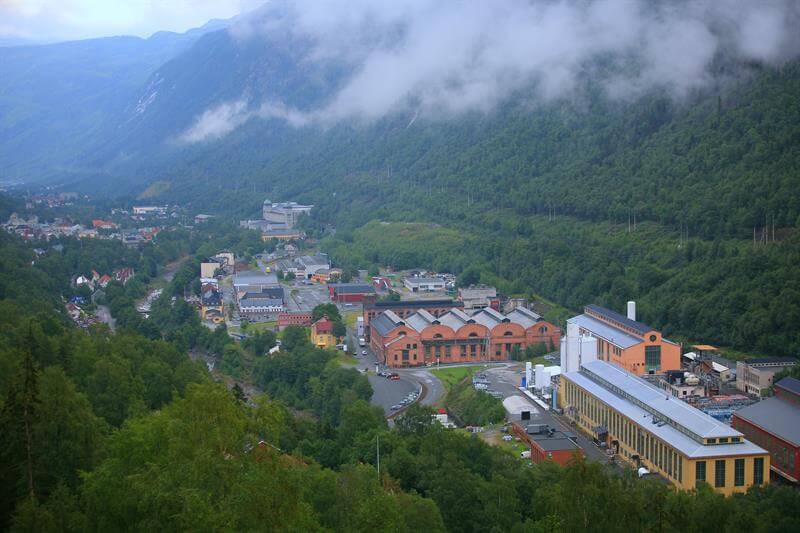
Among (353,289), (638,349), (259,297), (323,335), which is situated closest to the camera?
(638,349)

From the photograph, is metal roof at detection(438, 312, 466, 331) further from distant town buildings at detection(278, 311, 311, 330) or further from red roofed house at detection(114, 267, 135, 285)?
red roofed house at detection(114, 267, 135, 285)

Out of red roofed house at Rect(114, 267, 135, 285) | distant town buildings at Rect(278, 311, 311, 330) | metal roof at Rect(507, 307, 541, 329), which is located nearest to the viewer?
metal roof at Rect(507, 307, 541, 329)

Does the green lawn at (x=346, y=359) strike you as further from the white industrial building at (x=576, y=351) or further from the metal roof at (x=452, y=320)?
the white industrial building at (x=576, y=351)

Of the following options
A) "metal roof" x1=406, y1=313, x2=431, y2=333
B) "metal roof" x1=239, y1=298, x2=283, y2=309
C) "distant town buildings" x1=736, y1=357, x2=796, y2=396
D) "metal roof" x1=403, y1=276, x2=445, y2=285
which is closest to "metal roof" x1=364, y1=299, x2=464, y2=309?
"metal roof" x1=406, y1=313, x2=431, y2=333

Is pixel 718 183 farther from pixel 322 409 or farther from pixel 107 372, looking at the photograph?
pixel 107 372

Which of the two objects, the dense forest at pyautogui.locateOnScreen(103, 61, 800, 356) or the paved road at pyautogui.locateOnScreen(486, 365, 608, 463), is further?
the dense forest at pyautogui.locateOnScreen(103, 61, 800, 356)

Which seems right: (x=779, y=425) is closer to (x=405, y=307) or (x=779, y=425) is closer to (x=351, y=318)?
(x=405, y=307)

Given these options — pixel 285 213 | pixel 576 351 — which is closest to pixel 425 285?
pixel 576 351
